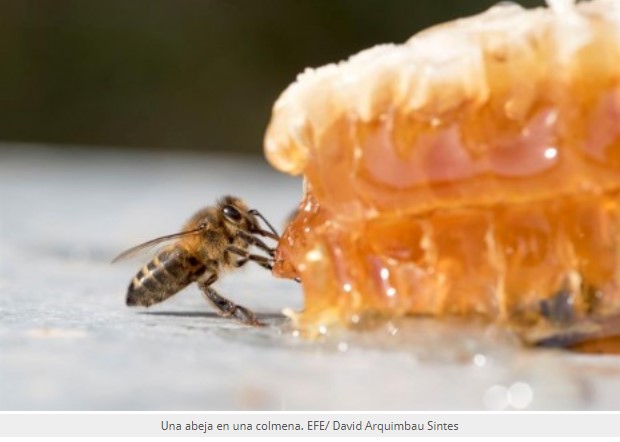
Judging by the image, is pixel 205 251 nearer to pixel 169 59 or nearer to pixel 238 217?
pixel 238 217

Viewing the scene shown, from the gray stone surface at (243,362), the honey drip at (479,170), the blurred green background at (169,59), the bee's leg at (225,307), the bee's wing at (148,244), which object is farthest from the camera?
the blurred green background at (169,59)

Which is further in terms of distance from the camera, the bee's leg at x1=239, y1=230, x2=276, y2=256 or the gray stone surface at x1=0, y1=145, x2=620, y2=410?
the bee's leg at x1=239, y1=230, x2=276, y2=256

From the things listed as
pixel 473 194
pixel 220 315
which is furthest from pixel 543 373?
pixel 220 315

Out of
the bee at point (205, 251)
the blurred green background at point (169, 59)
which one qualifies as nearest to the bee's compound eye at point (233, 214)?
the bee at point (205, 251)

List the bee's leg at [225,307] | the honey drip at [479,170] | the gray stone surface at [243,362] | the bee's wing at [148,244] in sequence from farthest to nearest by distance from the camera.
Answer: the bee's wing at [148,244], the bee's leg at [225,307], the honey drip at [479,170], the gray stone surface at [243,362]

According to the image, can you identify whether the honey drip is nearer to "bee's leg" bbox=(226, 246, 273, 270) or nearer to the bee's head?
"bee's leg" bbox=(226, 246, 273, 270)

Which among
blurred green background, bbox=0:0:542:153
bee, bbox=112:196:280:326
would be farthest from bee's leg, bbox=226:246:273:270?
blurred green background, bbox=0:0:542:153

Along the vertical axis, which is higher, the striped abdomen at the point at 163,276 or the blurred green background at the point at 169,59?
the blurred green background at the point at 169,59

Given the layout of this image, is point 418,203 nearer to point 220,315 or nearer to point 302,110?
point 302,110

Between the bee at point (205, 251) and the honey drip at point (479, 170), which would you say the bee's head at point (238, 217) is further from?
the honey drip at point (479, 170)
